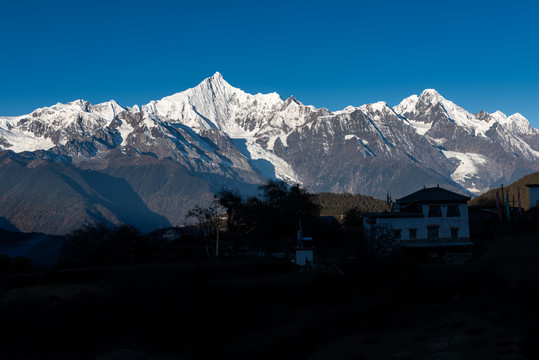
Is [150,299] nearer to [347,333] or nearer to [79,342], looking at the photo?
[79,342]

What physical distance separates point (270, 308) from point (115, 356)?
13510 mm

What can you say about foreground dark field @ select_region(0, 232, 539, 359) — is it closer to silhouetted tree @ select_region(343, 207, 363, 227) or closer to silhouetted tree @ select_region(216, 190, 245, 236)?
silhouetted tree @ select_region(216, 190, 245, 236)

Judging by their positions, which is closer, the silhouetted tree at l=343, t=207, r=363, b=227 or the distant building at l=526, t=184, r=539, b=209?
the distant building at l=526, t=184, r=539, b=209

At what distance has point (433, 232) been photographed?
6412cm

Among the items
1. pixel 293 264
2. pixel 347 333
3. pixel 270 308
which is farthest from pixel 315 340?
pixel 293 264

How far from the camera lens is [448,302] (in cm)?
4256

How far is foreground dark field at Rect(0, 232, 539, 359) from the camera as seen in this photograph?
3503 centimetres

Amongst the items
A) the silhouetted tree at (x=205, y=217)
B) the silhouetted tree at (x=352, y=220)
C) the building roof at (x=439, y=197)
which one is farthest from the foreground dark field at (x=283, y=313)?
the silhouetted tree at (x=352, y=220)

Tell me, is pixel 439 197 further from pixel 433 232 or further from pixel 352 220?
pixel 352 220

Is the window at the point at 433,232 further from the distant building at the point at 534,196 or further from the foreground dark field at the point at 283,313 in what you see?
the distant building at the point at 534,196

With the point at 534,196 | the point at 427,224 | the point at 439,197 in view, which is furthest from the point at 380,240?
the point at 534,196

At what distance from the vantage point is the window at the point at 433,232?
6390cm

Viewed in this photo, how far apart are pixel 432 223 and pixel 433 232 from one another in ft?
3.25

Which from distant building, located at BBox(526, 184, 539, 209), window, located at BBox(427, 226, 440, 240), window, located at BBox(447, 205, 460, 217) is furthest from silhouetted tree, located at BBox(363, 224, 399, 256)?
distant building, located at BBox(526, 184, 539, 209)
